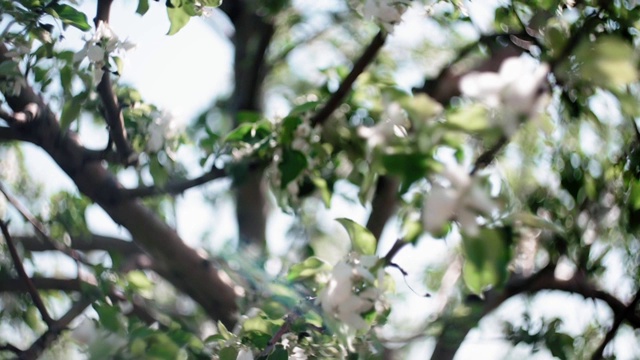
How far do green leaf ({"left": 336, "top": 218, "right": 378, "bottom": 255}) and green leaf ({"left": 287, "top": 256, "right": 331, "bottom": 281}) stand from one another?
0.29ft

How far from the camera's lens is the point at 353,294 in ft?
2.83

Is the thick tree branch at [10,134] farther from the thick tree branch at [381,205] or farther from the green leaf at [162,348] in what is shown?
the thick tree branch at [381,205]

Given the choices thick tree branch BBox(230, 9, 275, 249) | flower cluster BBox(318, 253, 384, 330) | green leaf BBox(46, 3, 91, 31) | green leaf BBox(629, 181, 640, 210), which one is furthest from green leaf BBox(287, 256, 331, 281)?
thick tree branch BBox(230, 9, 275, 249)

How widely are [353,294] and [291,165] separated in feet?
1.39

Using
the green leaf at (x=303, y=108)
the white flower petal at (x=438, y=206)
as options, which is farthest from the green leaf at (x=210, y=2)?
the white flower petal at (x=438, y=206)

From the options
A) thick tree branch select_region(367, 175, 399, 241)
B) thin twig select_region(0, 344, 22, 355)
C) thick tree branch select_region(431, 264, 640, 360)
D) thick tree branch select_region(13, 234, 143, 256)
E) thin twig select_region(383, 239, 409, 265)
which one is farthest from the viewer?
thick tree branch select_region(367, 175, 399, 241)

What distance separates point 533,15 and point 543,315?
0.55m

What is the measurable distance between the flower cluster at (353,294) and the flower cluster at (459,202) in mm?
256

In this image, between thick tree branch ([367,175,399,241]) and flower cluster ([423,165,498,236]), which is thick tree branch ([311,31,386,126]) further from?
flower cluster ([423,165,498,236])

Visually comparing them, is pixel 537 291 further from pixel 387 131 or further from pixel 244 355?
pixel 387 131

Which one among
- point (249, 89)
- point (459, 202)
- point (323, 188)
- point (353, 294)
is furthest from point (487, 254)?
point (249, 89)

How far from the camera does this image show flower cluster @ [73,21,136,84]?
A: 3.44 ft

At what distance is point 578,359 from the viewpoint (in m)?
1.58

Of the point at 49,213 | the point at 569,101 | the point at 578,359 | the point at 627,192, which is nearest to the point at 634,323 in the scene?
the point at 578,359
